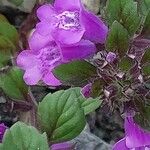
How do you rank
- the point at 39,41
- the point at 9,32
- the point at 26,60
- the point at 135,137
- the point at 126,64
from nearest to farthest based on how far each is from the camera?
the point at 126,64 < the point at 135,137 < the point at 39,41 < the point at 26,60 < the point at 9,32

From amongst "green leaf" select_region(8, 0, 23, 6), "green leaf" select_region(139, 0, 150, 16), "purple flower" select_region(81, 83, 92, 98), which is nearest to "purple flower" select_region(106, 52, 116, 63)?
"purple flower" select_region(81, 83, 92, 98)

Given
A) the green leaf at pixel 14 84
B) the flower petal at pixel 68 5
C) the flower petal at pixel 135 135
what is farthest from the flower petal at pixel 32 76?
the flower petal at pixel 135 135

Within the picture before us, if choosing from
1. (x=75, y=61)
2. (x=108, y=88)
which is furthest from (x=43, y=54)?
(x=108, y=88)

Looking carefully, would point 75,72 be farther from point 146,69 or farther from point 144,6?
point 144,6

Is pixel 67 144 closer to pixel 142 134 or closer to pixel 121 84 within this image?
pixel 142 134

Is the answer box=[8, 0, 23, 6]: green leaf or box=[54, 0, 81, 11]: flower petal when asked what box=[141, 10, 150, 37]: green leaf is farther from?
box=[8, 0, 23, 6]: green leaf

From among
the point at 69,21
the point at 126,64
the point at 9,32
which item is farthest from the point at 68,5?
the point at 9,32

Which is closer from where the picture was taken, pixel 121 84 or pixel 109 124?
pixel 121 84
